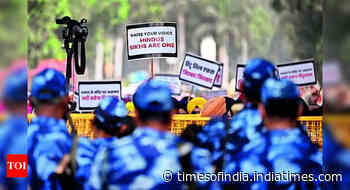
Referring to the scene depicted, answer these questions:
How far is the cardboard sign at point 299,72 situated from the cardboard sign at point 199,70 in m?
0.49

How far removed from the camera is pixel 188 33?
5.13 metres

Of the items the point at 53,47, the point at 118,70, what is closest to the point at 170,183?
the point at 118,70

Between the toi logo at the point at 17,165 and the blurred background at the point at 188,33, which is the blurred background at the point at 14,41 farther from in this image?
the toi logo at the point at 17,165

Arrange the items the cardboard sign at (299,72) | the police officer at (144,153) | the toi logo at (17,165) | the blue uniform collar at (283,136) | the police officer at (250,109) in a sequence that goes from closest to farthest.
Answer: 1. the police officer at (144,153)
2. the blue uniform collar at (283,136)
3. the police officer at (250,109)
4. the cardboard sign at (299,72)
5. the toi logo at (17,165)

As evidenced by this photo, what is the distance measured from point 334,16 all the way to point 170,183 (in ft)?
5.03

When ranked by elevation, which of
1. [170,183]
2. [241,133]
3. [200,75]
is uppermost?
[200,75]

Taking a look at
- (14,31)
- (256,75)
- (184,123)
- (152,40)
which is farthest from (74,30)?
(256,75)

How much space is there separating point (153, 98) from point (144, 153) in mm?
352

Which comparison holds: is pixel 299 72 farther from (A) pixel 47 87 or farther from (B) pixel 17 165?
(B) pixel 17 165

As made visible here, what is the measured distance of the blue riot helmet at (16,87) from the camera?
187 inches

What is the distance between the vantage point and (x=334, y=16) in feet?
14.5

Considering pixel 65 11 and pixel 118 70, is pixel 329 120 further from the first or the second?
pixel 65 11

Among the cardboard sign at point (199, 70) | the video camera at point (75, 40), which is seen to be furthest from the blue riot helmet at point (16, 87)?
the cardboard sign at point (199, 70)

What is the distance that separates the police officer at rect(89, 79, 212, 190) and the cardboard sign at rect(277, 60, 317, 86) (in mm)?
865
